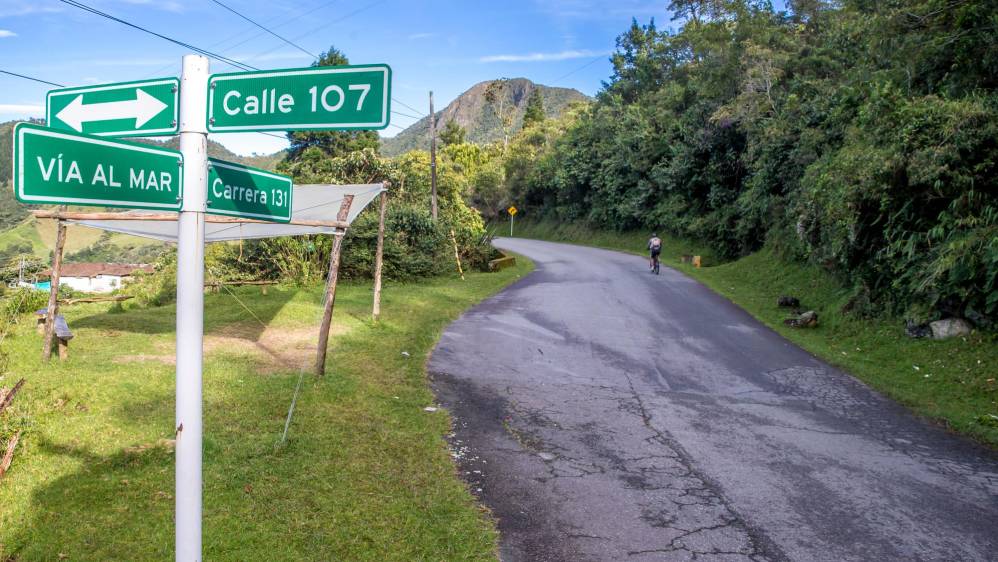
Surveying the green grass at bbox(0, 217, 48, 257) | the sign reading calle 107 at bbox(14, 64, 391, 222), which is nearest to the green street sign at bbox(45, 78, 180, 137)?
the sign reading calle 107 at bbox(14, 64, 391, 222)

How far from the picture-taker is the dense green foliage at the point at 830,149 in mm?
11117

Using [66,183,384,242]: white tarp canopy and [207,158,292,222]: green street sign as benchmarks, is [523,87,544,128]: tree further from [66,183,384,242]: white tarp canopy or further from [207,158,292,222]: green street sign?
[207,158,292,222]: green street sign

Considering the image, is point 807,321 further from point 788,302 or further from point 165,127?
point 165,127

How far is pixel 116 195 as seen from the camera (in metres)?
2.35

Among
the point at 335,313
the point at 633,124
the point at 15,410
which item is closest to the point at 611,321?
the point at 335,313

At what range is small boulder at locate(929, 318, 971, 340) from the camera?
10797 mm

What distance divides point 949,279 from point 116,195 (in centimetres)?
1206

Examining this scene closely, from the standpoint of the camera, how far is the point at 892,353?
1128cm

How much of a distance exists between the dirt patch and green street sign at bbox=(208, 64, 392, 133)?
701 centimetres

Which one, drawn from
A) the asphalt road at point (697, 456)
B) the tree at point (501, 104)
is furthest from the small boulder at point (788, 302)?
the tree at point (501, 104)

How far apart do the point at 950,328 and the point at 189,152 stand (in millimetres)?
12105

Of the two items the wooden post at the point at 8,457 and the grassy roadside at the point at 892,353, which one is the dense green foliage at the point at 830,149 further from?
the wooden post at the point at 8,457

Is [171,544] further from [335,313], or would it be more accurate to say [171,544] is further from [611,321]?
[611,321]

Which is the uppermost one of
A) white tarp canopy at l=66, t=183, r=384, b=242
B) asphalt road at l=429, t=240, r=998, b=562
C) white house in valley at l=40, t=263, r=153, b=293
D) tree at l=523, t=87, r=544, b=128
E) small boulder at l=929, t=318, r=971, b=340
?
tree at l=523, t=87, r=544, b=128
